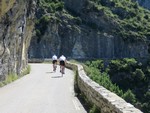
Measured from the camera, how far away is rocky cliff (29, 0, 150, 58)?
95438 mm

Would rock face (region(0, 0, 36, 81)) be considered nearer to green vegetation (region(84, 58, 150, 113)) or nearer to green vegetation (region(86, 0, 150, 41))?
green vegetation (region(84, 58, 150, 113))

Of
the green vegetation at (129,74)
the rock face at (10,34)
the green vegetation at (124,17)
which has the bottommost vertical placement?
the green vegetation at (129,74)

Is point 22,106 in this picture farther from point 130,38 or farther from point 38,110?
point 130,38

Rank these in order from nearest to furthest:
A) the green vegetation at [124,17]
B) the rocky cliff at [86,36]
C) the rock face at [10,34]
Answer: the rock face at [10,34], the rocky cliff at [86,36], the green vegetation at [124,17]

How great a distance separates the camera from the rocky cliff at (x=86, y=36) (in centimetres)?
9544

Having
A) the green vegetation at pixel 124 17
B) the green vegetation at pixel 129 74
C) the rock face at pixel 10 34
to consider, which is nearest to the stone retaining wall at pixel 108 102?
the rock face at pixel 10 34

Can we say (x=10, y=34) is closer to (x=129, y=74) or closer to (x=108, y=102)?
(x=108, y=102)

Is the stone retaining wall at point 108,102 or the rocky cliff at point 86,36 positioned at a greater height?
the rocky cliff at point 86,36

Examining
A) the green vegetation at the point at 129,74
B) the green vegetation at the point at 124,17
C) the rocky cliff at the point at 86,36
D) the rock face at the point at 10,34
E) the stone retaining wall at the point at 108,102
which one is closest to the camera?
the stone retaining wall at the point at 108,102

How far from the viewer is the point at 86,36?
10419 centimetres

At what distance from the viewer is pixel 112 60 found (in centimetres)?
9900

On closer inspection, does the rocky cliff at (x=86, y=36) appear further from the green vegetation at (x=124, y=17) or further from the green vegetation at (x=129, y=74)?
the green vegetation at (x=129, y=74)

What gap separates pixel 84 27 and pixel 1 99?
91604 mm

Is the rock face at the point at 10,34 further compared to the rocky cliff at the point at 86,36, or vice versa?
the rocky cliff at the point at 86,36
